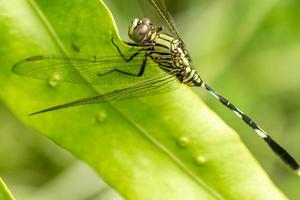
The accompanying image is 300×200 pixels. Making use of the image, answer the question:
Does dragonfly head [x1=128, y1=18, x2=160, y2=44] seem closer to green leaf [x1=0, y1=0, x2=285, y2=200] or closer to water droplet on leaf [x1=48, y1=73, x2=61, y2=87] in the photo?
green leaf [x1=0, y1=0, x2=285, y2=200]

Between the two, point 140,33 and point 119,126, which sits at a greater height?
point 140,33

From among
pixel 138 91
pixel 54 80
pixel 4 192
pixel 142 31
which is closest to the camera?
pixel 4 192

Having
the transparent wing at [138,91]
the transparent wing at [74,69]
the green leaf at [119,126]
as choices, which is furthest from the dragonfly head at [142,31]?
the green leaf at [119,126]

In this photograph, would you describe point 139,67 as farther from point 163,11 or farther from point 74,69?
point 163,11

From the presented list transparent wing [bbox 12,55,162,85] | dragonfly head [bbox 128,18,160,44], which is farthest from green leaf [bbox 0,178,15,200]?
dragonfly head [bbox 128,18,160,44]

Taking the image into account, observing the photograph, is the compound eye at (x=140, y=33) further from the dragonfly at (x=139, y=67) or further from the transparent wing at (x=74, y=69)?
the transparent wing at (x=74, y=69)

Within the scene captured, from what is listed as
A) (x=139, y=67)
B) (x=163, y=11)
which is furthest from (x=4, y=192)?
(x=163, y=11)

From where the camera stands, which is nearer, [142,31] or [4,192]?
[4,192]
